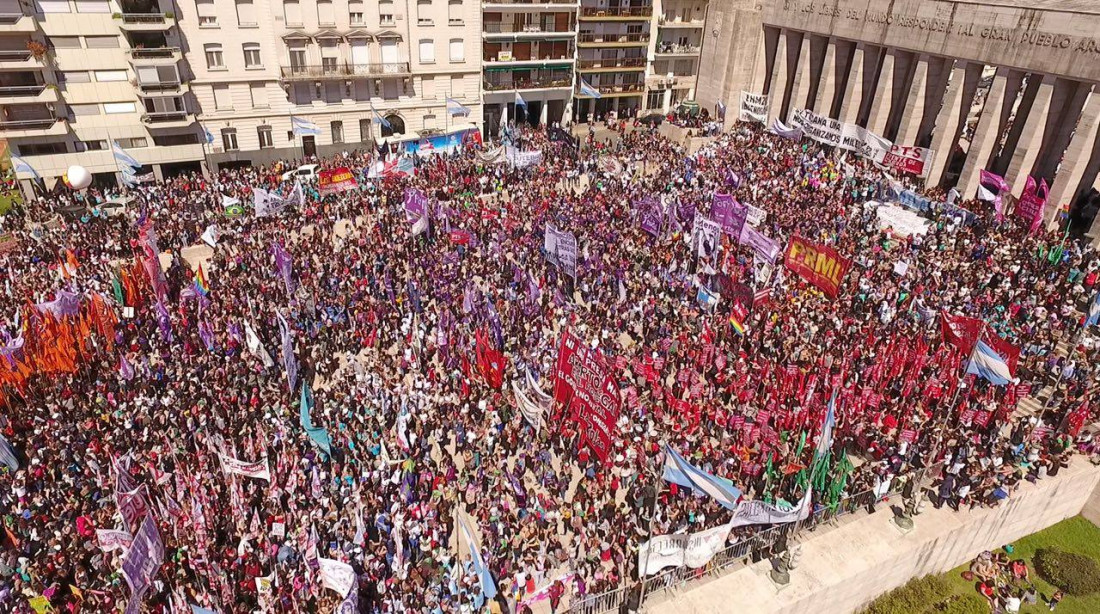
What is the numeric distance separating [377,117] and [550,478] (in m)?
36.6

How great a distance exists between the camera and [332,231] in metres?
36.8

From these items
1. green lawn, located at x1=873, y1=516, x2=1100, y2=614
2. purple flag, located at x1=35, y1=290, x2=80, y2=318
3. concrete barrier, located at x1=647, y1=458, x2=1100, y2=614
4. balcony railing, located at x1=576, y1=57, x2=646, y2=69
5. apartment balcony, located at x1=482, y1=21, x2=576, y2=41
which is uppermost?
apartment balcony, located at x1=482, y1=21, x2=576, y2=41

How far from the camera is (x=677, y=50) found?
6259 centimetres

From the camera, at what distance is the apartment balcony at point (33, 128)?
4141cm

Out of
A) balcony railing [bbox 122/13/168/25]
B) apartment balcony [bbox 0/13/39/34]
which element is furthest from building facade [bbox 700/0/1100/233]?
apartment balcony [bbox 0/13/39/34]

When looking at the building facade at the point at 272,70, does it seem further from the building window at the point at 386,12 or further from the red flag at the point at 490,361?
the red flag at the point at 490,361

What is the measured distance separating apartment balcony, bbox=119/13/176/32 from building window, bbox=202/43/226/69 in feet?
7.99

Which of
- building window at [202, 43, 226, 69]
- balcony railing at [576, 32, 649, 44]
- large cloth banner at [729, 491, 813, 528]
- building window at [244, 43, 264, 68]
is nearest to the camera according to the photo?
large cloth banner at [729, 491, 813, 528]

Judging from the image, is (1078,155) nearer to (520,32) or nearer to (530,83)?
(530,83)

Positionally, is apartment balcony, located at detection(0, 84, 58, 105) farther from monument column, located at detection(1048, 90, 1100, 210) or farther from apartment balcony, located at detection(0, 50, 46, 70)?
monument column, located at detection(1048, 90, 1100, 210)

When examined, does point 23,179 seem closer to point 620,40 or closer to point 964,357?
point 620,40

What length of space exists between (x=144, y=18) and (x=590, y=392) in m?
39.1

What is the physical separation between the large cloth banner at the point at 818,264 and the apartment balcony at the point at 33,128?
4269cm

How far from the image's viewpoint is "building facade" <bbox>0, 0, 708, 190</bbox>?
41.8 metres
